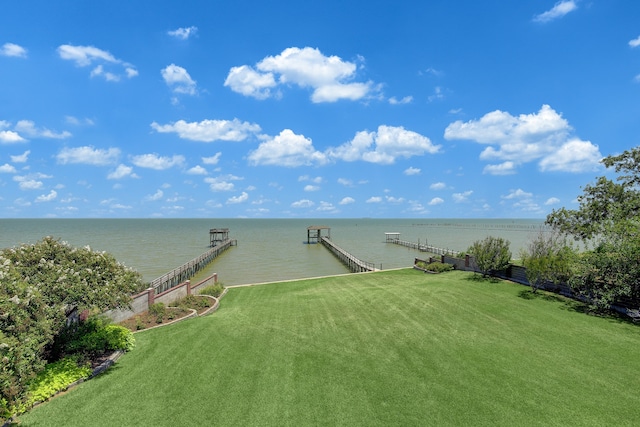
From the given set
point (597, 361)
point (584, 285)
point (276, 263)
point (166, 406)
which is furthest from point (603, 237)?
point (276, 263)

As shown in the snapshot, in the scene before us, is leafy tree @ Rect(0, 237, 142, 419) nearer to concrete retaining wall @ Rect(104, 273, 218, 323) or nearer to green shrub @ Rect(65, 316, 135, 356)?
→ green shrub @ Rect(65, 316, 135, 356)

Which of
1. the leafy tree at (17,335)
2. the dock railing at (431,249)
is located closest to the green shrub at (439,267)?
the dock railing at (431,249)

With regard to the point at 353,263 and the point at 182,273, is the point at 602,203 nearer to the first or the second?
the point at 353,263

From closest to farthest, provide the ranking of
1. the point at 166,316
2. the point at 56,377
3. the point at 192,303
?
the point at 56,377, the point at 166,316, the point at 192,303

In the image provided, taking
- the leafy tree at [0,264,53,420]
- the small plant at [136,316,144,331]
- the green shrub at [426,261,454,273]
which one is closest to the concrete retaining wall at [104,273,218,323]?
the small plant at [136,316,144,331]

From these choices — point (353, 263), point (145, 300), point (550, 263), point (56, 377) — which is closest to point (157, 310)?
point (145, 300)

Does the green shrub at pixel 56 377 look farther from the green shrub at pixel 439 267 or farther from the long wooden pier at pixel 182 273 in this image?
the green shrub at pixel 439 267
